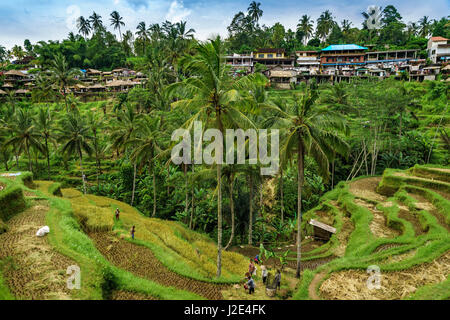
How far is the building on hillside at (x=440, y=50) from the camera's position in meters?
67.4

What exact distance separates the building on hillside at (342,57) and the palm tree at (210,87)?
7556 cm

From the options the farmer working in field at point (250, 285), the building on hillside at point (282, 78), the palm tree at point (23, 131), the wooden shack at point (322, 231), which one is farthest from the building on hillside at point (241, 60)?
the farmer working in field at point (250, 285)

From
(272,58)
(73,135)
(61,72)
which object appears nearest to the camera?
(73,135)

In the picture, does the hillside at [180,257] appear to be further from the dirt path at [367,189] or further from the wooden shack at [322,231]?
the dirt path at [367,189]

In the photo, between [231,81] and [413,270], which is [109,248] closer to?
[231,81]

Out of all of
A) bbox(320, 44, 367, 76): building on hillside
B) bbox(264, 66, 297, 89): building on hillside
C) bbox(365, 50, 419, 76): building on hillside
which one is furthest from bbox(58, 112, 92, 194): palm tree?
bbox(365, 50, 419, 76): building on hillside

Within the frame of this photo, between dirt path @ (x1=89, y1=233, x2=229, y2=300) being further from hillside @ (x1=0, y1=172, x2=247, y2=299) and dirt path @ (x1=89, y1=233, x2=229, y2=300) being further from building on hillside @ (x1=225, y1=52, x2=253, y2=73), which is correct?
building on hillside @ (x1=225, y1=52, x2=253, y2=73)

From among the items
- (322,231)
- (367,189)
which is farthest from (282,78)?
(322,231)

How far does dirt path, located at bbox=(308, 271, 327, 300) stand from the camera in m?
10.1

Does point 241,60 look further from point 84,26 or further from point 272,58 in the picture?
point 84,26

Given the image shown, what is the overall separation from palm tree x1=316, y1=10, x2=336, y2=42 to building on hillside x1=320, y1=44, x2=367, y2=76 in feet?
83.6

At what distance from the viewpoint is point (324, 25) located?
100625 millimetres

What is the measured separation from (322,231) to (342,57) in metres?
74.4
